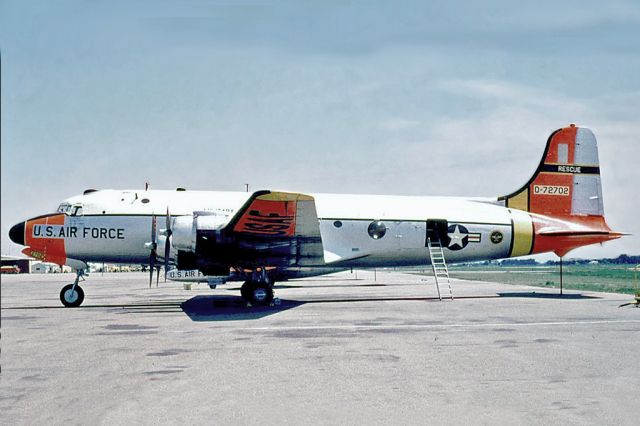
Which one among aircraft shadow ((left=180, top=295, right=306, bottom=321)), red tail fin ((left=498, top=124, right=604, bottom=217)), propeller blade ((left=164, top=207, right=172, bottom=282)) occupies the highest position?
red tail fin ((left=498, top=124, right=604, bottom=217))

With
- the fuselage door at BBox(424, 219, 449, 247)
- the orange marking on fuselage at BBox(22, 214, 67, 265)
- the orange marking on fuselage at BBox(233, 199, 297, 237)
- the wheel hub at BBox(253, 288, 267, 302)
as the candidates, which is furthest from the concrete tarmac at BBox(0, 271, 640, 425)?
the fuselage door at BBox(424, 219, 449, 247)

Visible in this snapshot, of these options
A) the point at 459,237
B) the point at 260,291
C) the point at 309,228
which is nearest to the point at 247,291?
the point at 260,291

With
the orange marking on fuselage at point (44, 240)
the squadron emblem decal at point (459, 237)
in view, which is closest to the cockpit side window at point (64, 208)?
the orange marking on fuselage at point (44, 240)

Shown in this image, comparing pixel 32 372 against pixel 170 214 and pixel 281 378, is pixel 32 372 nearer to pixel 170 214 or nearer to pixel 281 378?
pixel 281 378

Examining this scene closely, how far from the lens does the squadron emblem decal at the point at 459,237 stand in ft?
72.1

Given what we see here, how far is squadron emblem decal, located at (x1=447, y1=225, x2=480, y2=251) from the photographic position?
22.0 meters

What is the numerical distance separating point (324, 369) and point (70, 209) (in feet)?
48.8

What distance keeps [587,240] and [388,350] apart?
1560 centimetres

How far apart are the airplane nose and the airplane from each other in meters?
0.03

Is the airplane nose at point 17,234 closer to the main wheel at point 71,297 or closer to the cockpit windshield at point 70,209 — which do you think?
the cockpit windshield at point 70,209

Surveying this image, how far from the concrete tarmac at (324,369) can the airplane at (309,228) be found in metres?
3.01

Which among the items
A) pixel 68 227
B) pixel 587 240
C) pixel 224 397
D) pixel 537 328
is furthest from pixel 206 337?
pixel 587 240

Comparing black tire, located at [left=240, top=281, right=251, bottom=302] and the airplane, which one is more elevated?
the airplane

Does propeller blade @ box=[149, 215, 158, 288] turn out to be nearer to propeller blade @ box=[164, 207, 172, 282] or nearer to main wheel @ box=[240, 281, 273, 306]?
propeller blade @ box=[164, 207, 172, 282]
